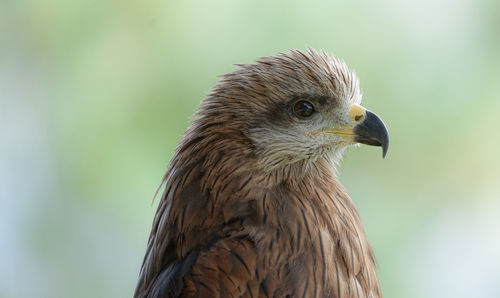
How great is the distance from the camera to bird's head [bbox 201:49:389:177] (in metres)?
2.09

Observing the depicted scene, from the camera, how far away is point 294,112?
2119 mm

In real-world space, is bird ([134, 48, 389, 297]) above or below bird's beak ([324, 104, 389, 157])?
below

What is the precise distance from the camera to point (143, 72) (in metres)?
3.49

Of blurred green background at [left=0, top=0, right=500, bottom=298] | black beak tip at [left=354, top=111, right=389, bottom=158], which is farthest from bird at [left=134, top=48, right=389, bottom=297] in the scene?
blurred green background at [left=0, top=0, right=500, bottom=298]

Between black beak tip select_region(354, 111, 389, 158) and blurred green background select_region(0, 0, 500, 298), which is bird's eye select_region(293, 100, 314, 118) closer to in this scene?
black beak tip select_region(354, 111, 389, 158)

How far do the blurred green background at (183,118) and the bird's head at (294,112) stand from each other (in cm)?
126

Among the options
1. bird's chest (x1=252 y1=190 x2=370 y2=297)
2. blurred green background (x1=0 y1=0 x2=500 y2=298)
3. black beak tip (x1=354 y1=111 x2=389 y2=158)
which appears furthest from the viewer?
blurred green background (x1=0 y1=0 x2=500 y2=298)

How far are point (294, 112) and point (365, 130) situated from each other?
0.23 meters

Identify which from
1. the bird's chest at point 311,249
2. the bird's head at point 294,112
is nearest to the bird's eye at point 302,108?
the bird's head at point 294,112

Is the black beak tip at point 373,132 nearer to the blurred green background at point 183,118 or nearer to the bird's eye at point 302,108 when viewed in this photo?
the bird's eye at point 302,108

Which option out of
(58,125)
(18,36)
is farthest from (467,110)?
(18,36)

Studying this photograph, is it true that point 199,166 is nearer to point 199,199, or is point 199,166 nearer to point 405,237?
point 199,199

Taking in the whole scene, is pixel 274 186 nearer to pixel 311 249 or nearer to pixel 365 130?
pixel 311 249

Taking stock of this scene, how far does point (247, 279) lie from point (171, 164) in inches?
20.1
